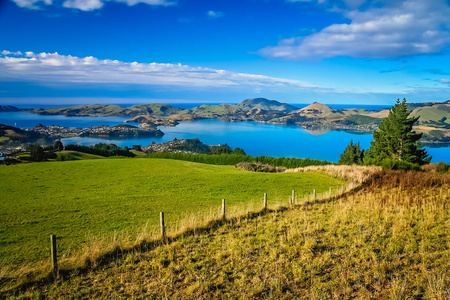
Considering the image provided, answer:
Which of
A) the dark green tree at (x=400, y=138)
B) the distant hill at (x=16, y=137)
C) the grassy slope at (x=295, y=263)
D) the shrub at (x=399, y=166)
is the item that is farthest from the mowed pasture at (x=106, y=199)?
the distant hill at (x=16, y=137)

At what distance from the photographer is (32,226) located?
1045cm

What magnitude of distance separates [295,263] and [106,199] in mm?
12401

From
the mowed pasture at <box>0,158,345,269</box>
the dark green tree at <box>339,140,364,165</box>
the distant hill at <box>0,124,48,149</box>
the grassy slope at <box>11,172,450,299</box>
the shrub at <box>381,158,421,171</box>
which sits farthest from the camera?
the distant hill at <box>0,124,48,149</box>

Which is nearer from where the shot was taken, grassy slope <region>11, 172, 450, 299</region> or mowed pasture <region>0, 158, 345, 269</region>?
grassy slope <region>11, 172, 450, 299</region>

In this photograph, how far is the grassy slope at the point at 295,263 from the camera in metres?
5.58

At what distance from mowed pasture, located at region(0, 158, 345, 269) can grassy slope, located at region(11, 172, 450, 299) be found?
2.13 metres

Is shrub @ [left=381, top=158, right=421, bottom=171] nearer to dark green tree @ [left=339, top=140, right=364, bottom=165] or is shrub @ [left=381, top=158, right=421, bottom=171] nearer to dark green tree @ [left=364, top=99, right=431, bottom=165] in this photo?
dark green tree @ [left=364, top=99, right=431, bottom=165]

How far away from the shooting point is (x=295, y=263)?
6746 mm

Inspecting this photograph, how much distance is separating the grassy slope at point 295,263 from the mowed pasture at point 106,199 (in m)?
2.13

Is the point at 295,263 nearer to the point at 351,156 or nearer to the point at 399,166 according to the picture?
the point at 399,166

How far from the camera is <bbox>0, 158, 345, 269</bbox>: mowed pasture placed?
9.38 metres

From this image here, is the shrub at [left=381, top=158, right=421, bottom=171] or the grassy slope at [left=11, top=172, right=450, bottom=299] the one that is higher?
the grassy slope at [left=11, top=172, right=450, bottom=299]

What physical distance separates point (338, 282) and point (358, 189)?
11.9 m

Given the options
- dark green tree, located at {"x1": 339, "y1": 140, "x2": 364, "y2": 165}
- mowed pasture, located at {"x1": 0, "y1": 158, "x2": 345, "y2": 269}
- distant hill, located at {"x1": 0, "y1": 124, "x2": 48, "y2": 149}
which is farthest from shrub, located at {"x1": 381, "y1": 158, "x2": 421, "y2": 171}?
distant hill, located at {"x1": 0, "y1": 124, "x2": 48, "y2": 149}
